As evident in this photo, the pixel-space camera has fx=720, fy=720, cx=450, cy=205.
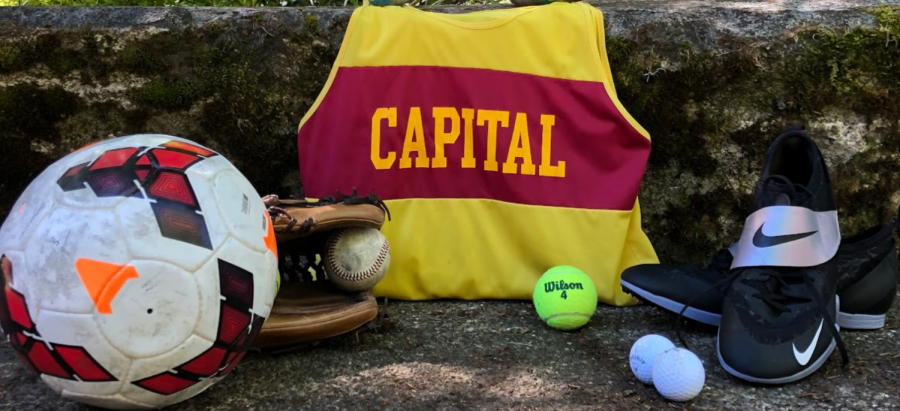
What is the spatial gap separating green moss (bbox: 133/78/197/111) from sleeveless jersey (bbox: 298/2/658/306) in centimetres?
46

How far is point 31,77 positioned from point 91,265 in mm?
1375

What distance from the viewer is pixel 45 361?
5.18ft

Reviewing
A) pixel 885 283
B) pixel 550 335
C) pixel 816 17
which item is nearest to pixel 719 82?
pixel 816 17

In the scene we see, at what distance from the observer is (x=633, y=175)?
247 centimetres

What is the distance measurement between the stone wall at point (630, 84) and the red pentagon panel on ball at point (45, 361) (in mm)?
1189

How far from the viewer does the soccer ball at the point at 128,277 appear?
1.53 meters

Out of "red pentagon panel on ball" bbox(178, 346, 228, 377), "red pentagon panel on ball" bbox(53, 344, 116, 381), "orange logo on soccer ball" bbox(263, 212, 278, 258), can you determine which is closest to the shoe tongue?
"orange logo on soccer ball" bbox(263, 212, 278, 258)

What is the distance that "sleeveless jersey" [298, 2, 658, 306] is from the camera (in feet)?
8.16

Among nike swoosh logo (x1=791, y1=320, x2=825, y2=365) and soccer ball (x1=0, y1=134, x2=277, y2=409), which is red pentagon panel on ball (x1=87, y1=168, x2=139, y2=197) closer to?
soccer ball (x1=0, y1=134, x2=277, y2=409)

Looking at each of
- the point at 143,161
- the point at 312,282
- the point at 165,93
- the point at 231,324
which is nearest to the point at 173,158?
the point at 143,161

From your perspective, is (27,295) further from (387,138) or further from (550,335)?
(550,335)

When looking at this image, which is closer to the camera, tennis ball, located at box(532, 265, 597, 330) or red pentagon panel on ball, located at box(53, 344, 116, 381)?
red pentagon panel on ball, located at box(53, 344, 116, 381)

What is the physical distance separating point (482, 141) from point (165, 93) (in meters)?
1.15

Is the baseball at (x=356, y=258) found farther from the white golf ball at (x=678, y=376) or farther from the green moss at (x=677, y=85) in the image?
the green moss at (x=677, y=85)
